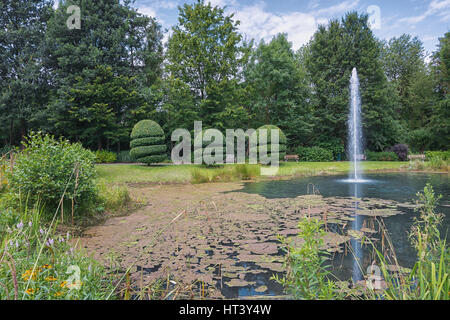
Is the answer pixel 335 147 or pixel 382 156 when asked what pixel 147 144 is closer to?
pixel 335 147

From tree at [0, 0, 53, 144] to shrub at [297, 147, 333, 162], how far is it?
17.9 metres

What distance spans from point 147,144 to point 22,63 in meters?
10.8

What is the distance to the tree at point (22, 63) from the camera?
15.9 meters

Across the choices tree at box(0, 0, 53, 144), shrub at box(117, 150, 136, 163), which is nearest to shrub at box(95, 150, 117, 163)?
shrub at box(117, 150, 136, 163)

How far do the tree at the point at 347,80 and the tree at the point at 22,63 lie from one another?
1991 cm

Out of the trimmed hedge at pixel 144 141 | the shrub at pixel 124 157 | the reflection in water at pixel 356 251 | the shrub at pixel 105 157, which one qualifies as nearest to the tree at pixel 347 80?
the trimmed hedge at pixel 144 141

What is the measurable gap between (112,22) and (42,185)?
1720 cm

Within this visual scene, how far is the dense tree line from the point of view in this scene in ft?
52.5

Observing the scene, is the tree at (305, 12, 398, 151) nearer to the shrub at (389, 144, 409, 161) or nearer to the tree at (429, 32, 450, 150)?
the shrub at (389, 144, 409, 161)

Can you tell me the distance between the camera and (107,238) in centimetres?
364

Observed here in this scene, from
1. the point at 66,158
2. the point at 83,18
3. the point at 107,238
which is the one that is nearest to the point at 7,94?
the point at 83,18

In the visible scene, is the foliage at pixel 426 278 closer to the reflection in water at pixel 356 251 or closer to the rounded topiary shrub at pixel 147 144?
the reflection in water at pixel 356 251

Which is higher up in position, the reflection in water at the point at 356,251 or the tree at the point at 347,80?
the tree at the point at 347,80

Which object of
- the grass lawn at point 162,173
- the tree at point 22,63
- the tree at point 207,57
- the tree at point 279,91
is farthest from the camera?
the tree at point 279,91
